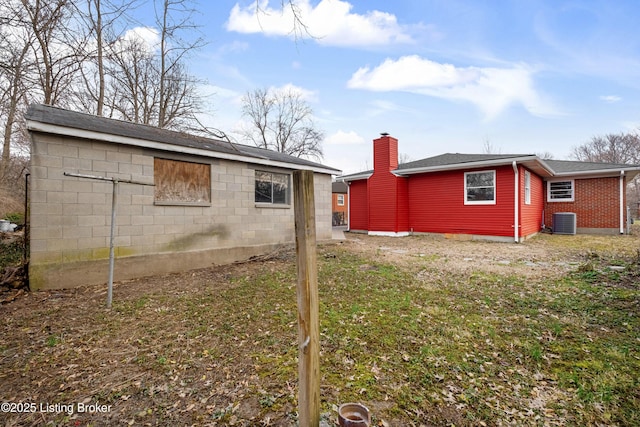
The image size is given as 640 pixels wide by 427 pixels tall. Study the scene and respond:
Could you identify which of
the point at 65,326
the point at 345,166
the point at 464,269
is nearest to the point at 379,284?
the point at 464,269

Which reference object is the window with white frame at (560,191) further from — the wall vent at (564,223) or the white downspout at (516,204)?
the white downspout at (516,204)

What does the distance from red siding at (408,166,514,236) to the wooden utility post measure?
1144 cm

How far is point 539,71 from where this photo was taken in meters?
11.3

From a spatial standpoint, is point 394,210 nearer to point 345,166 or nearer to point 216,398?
point 216,398

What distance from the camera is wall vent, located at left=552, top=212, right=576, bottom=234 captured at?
1287 cm

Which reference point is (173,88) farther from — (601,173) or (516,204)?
(601,173)

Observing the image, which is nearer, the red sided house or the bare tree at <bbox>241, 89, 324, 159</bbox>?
the red sided house

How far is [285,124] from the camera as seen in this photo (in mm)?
30547

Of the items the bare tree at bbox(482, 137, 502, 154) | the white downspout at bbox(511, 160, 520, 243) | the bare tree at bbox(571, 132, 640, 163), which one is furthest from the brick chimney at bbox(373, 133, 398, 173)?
the bare tree at bbox(571, 132, 640, 163)

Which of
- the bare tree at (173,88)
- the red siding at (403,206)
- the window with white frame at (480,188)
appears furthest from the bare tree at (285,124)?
the window with white frame at (480,188)

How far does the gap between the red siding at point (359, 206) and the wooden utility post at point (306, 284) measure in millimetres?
13497

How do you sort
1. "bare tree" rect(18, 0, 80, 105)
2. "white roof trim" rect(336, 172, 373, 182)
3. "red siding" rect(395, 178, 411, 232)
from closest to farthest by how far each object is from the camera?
1. "bare tree" rect(18, 0, 80, 105)
2. "red siding" rect(395, 178, 411, 232)
3. "white roof trim" rect(336, 172, 373, 182)

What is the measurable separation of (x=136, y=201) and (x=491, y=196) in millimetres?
11744

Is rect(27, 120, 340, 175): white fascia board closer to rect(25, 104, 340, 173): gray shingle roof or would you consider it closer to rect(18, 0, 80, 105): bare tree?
rect(25, 104, 340, 173): gray shingle roof
